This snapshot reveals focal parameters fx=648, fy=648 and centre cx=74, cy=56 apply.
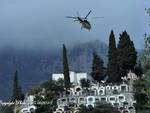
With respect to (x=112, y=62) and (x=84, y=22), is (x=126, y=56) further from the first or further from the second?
(x=84, y=22)

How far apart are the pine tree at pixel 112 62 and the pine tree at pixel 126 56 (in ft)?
2.36

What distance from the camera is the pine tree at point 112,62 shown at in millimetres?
101688

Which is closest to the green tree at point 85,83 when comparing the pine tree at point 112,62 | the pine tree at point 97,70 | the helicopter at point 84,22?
the pine tree at point 97,70

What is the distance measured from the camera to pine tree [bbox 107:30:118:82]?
334ft

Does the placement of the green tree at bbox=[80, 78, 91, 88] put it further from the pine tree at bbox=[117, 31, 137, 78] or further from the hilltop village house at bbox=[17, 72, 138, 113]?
the pine tree at bbox=[117, 31, 137, 78]

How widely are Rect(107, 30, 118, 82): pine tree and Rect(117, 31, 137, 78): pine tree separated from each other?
0.72 meters

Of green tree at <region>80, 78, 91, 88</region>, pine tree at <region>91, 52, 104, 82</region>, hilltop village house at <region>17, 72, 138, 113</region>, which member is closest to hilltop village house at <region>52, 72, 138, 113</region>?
hilltop village house at <region>17, 72, 138, 113</region>

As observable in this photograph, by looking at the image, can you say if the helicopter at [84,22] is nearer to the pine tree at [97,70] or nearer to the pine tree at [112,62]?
the pine tree at [112,62]

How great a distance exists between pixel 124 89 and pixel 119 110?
27.1 ft

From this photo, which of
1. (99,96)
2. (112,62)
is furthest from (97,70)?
(112,62)

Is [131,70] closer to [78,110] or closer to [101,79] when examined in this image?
[101,79]

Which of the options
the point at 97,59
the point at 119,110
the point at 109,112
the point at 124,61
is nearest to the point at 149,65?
the point at 109,112

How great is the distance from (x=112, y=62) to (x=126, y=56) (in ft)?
10.1

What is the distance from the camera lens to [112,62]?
101625 millimetres
